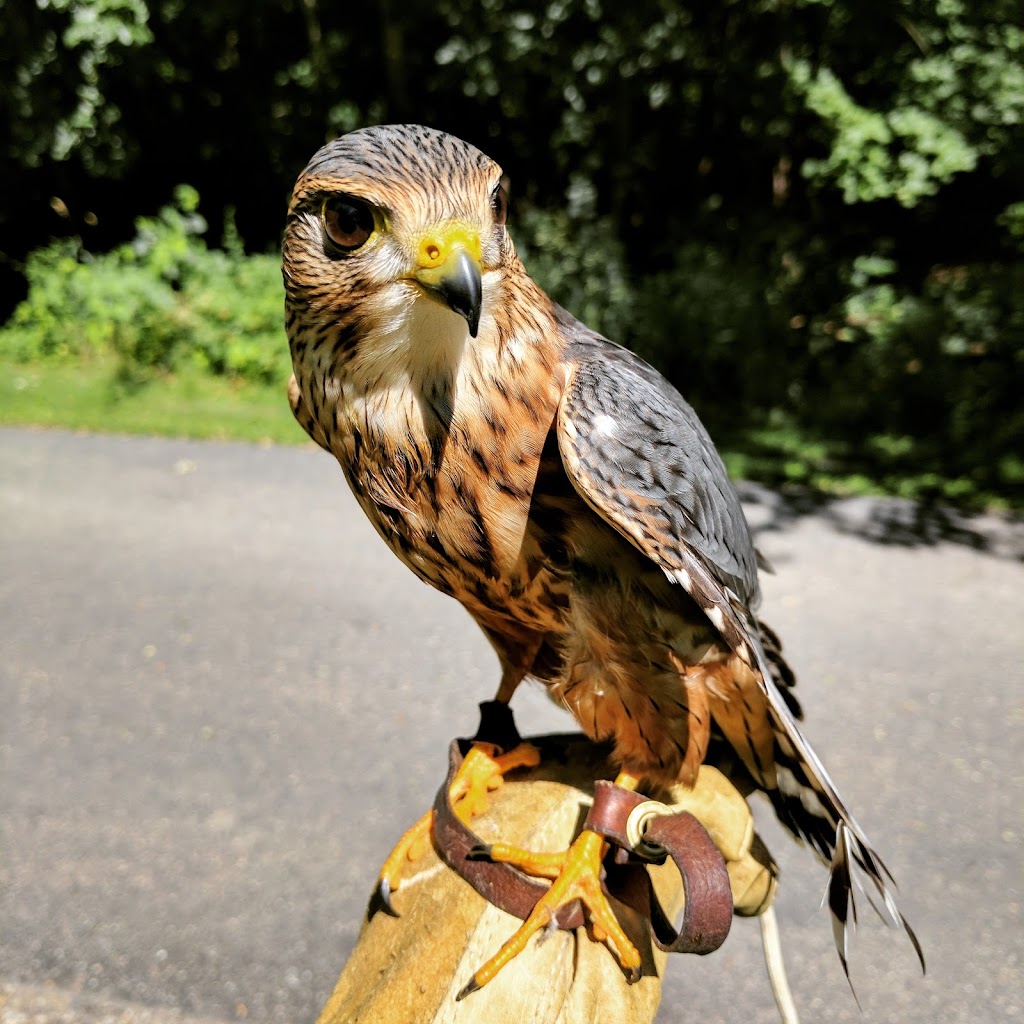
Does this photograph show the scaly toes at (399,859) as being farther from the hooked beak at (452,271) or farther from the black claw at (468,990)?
the hooked beak at (452,271)

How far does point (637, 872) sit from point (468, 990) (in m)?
0.42

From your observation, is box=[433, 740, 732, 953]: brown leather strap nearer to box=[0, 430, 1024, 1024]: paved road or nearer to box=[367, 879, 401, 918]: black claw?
box=[367, 879, 401, 918]: black claw

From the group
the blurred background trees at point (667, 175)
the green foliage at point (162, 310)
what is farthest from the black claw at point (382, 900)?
the green foliage at point (162, 310)

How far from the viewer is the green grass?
8.46 meters

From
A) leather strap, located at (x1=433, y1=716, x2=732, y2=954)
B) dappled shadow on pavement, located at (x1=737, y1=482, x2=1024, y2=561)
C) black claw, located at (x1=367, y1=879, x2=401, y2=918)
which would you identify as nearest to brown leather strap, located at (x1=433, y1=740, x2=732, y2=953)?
leather strap, located at (x1=433, y1=716, x2=732, y2=954)

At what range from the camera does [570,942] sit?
180 cm

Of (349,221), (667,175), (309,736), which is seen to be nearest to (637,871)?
(349,221)

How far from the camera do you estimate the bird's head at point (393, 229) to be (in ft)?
4.73

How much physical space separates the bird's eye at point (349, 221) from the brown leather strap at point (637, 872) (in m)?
1.13

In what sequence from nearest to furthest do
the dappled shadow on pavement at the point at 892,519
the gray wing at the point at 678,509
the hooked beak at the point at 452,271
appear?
the hooked beak at the point at 452,271 → the gray wing at the point at 678,509 → the dappled shadow on pavement at the point at 892,519

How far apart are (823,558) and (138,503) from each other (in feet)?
16.6

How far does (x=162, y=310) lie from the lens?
9.77 metres

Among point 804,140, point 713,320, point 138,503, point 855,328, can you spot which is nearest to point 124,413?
point 138,503

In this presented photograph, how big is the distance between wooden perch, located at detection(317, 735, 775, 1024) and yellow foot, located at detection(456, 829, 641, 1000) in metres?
0.02
